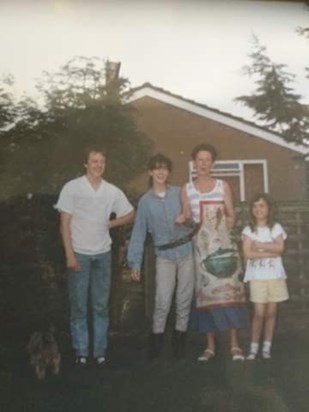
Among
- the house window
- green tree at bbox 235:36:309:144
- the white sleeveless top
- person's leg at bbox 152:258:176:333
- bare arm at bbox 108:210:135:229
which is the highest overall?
green tree at bbox 235:36:309:144

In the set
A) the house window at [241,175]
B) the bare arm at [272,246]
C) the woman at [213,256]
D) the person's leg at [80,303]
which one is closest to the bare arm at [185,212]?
the woman at [213,256]

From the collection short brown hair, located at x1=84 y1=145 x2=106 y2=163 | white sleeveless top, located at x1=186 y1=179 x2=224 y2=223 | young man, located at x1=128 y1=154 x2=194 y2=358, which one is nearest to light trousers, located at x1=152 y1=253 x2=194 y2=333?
young man, located at x1=128 y1=154 x2=194 y2=358

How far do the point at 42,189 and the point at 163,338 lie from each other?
96cm

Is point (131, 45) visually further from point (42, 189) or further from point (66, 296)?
point (66, 296)

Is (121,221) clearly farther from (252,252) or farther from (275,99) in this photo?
(275,99)

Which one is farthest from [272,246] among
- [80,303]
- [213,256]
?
[80,303]

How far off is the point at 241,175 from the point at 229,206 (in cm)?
17

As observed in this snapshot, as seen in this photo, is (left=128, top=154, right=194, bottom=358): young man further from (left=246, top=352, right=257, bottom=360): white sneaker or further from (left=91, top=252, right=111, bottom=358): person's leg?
(left=246, top=352, right=257, bottom=360): white sneaker

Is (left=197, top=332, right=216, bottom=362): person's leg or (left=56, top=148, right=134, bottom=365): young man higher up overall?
(left=56, top=148, right=134, bottom=365): young man

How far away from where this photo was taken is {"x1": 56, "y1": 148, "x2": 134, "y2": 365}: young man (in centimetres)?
353

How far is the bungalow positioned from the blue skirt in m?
0.59

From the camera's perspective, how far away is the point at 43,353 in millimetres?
3502

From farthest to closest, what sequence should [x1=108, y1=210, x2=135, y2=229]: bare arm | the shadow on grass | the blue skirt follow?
the blue skirt → [x1=108, y1=210, x2=135, y2=229]: bare arm → the shadow on grass

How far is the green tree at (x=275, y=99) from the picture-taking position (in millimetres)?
3654
